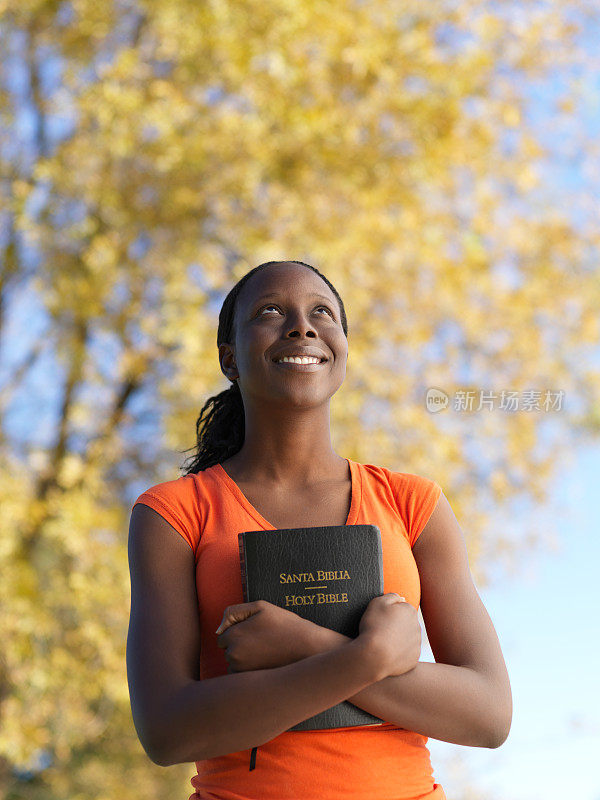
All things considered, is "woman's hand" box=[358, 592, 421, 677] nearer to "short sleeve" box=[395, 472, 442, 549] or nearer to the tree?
"short sleeve" box=[395, 472, 442, 549]

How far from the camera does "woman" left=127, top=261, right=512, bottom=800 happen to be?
1166mm

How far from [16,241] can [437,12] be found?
3262mm

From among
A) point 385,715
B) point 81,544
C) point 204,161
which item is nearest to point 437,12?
point 204,161

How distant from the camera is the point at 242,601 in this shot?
4.25ft

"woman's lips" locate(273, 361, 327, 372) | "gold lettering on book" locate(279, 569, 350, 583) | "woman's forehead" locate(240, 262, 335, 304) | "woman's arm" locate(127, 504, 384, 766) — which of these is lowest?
"woman's arm" locate(127, 504, 384, 766)

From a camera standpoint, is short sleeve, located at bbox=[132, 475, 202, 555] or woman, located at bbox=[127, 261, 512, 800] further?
short sleeve, located at bbox=[132, 475, 202, 555]

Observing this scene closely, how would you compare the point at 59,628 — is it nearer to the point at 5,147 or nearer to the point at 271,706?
the point at 5,147

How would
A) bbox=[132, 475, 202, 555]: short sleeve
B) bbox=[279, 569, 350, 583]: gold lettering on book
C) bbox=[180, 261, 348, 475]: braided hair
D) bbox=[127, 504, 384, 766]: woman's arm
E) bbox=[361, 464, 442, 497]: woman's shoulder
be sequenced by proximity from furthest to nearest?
bbox=[180, 261, 348, 475]: braided hair → bbox=[361, 464, 442, 497]: woman's shoulder → bbox=[132, 475, 202, 555]: short sleeve → bbox=[279, 569, 350, 583]: gold lettering on book → bbox=[127, 504, 384, 766]: woman's arm

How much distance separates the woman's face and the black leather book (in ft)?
0.87

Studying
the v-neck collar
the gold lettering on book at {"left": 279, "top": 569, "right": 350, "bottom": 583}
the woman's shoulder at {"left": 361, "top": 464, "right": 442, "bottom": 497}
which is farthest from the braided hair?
the gold lettering on book at {"left": 279, "top": 569, "right": 350, "bottom": 583}

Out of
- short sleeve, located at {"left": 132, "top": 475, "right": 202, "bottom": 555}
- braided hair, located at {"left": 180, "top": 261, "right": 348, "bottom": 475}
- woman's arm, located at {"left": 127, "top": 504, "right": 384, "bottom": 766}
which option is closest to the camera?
woman's arm, located at {"left": 127, "top": 504, "right": 384, "bottom": 766}

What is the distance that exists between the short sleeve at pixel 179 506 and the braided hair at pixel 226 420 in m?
0.19

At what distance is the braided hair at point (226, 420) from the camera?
64.1 inches

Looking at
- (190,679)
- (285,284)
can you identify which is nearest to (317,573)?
(190,679)
